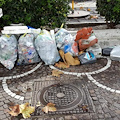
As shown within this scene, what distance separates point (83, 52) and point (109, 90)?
5.17 feet

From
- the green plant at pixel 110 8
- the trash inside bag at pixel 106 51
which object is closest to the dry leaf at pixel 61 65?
the trash inside bag at pixel 106 51

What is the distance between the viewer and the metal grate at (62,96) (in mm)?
3389

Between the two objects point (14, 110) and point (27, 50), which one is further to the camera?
point (27, 50)

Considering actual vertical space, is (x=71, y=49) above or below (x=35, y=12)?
below

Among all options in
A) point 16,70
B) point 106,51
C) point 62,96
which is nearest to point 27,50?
point 16,70

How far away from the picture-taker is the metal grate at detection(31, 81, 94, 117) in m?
3.39

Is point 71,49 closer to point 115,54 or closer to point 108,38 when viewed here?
point 115,54

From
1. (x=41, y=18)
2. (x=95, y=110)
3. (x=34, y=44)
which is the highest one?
(x=41, y=18)

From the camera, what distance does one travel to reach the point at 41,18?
19.0 feet

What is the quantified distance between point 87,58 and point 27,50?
162cm

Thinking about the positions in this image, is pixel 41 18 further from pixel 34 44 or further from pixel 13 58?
pixel 13 58

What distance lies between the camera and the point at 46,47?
4840 millimetres

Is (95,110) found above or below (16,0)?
below

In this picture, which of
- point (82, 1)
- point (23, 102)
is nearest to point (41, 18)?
point (23, 102)
